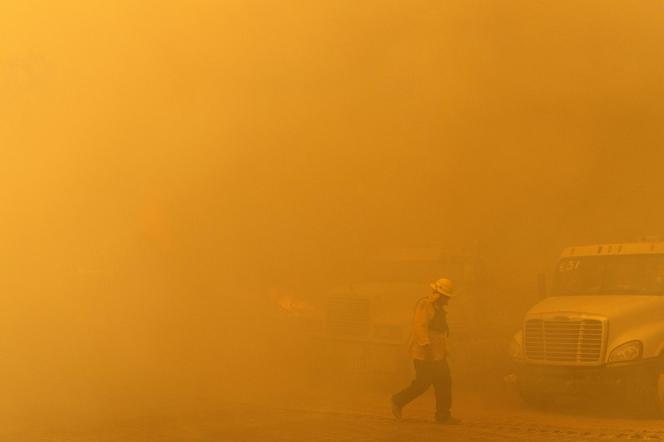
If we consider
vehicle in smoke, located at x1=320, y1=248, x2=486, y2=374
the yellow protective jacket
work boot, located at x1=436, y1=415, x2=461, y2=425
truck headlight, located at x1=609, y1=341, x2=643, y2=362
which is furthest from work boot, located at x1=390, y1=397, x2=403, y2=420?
vehicle in smoke, located at x1=320, y1=248, x2=486, y2=374

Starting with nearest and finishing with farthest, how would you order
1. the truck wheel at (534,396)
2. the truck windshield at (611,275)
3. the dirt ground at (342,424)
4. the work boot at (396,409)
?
1. the dirt ground at (342,424)
2. the work boot at (396,409)
3. the truck wheel at (534,396)
4. the truck windshield at (611,275)

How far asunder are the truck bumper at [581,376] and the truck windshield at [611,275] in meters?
0.96

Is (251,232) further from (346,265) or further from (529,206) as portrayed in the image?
(529,206)

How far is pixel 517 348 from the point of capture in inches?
377

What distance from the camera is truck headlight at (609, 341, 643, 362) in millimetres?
8656

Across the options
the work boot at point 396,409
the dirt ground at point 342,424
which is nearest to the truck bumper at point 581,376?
the dirt ground at point 342,424

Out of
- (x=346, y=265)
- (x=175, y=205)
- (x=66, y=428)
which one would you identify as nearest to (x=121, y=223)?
(x=175, y=205)

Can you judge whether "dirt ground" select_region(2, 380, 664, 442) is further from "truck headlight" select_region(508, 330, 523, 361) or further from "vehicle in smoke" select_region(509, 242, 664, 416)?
"truck headlight" select_region(508, 330, 523, 361)

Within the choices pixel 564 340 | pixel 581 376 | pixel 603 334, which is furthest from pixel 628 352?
pixel 564 340

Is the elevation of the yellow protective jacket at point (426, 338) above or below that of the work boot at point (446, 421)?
above

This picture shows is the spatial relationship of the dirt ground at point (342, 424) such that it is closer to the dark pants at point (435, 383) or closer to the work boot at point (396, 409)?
the work boot at point (396, 409)

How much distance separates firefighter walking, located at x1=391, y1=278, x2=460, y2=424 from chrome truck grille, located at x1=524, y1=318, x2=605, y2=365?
1522mm

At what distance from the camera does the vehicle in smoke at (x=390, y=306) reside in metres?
10.5

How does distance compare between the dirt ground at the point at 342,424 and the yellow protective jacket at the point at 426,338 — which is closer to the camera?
the dirt ground at the point at 342,424
